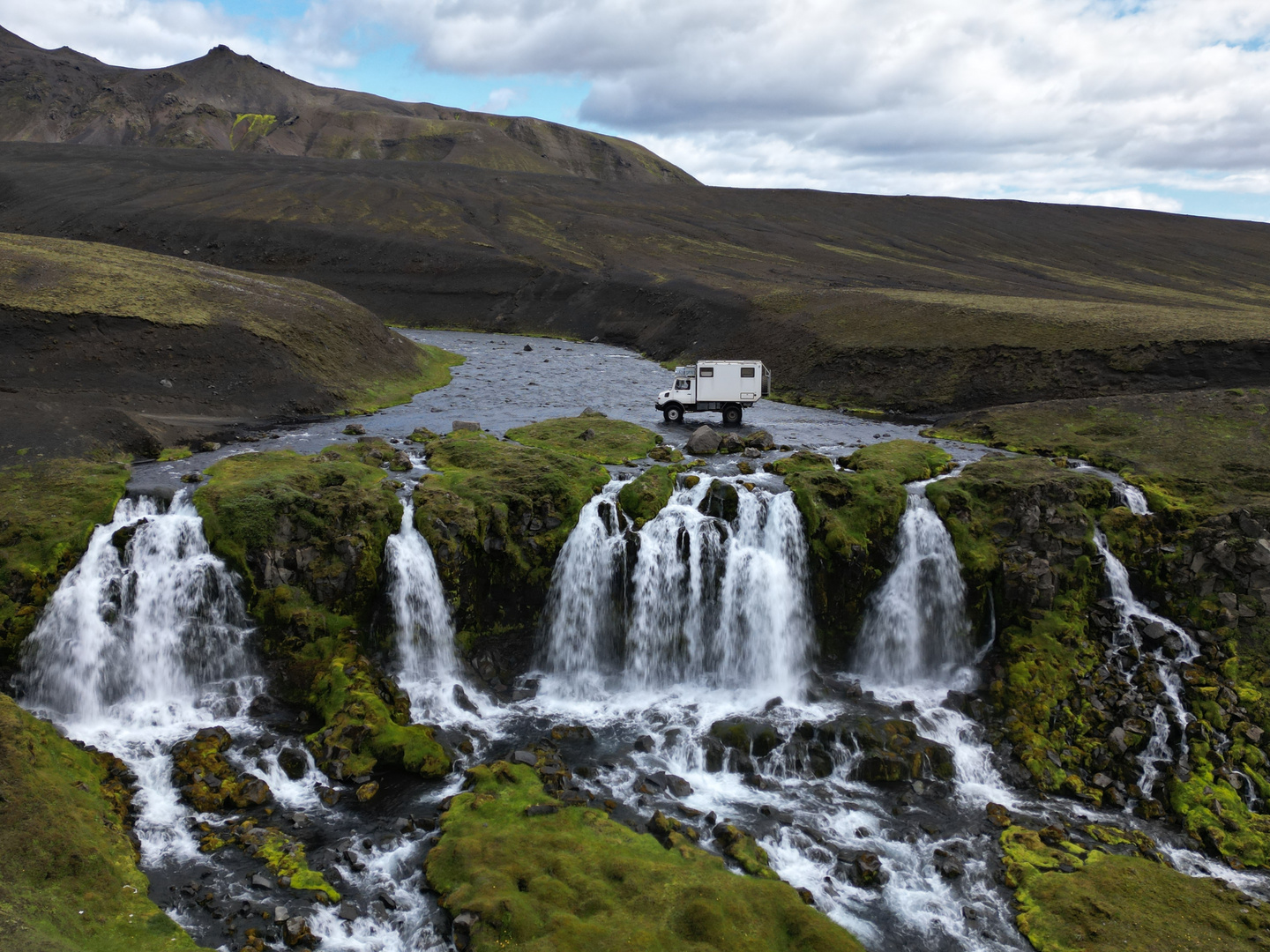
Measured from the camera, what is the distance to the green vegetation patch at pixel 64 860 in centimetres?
1669

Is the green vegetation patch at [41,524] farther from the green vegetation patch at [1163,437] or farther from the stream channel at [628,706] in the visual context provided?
the green vegetation patch at [1163,437]

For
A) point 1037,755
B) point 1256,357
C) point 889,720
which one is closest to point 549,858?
point 889,720

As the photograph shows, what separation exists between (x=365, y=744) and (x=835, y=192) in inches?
6650

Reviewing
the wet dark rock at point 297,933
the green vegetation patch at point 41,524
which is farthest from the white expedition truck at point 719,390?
the wet dark rock at point 297,933

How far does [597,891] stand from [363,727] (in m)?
9.61

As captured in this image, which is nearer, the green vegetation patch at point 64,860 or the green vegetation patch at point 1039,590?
the green vegetation patch at point 64,860

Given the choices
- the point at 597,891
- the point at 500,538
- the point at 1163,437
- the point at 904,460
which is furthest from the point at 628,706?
the point at 1163,437

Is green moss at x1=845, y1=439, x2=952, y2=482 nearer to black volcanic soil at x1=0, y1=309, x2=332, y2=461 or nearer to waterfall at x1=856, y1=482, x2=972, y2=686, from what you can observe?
waterfall at x1=856, y1=482, x2=972, y2=686

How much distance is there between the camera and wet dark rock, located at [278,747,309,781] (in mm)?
24047

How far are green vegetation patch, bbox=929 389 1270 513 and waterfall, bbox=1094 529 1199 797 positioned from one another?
516 centimetres

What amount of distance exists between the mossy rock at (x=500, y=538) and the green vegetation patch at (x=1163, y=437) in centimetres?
2579

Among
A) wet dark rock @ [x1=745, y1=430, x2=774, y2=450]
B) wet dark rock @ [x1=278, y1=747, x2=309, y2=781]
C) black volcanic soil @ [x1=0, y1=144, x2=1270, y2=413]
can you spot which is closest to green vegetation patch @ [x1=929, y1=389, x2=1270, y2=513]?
black volcanic soil @ [x1=0, y1=144, x2=1270, y2=413]

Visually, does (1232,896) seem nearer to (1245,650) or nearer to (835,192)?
(1245,650)

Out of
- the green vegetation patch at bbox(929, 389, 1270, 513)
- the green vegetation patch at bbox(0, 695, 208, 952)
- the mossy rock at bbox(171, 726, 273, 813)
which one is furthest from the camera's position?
the green vegetation patch at bbox(929, 389, 1270, 513)
